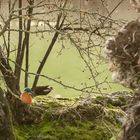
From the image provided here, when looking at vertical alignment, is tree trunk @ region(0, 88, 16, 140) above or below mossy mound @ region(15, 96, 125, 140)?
above

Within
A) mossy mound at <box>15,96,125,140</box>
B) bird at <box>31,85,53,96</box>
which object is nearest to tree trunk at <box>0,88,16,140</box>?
mossy mound at <box>15,96,125,140</box>

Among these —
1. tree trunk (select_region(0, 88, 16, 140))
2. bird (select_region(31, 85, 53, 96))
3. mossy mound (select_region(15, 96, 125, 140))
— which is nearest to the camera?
tree trunk (select_region(0, 88, 16, 140))

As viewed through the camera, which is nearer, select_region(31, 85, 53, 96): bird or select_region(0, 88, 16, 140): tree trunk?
select_region(0, 88, 16, 140): tree trunk

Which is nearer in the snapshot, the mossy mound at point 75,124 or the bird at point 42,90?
the mossy mound at point 75,124

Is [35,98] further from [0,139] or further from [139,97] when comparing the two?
[139,97]

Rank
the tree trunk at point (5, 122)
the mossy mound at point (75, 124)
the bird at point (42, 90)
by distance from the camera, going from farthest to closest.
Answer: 1. the bird at point (42, 90)
2. the mossy mound at point (75, 124)
3. the tree trunk at point (5, 122)

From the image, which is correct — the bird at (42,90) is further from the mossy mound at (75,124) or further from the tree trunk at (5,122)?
the tree trunk at (5,122)

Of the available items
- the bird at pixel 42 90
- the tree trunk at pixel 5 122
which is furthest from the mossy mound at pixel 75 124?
the bird at pixel 42 90

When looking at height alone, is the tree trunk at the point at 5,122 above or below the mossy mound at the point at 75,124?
above

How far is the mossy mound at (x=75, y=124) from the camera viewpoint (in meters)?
4.47

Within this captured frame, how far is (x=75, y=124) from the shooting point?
468 centimetres

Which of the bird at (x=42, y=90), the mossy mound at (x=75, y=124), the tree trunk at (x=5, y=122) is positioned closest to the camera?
the tree trunk at (x=5, y=122)

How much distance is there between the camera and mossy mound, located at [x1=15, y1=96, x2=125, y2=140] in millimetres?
4473

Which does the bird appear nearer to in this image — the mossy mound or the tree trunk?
the mossy mound
